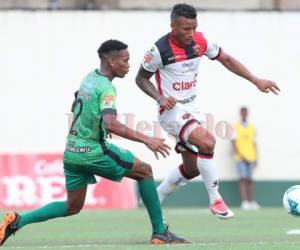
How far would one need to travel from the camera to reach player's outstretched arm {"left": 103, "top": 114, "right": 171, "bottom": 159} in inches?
410

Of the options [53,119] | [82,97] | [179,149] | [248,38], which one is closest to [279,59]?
[248,38]

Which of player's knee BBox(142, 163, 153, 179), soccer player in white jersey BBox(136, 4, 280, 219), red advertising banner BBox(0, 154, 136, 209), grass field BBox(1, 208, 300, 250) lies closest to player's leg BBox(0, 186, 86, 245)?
grass field BBox(1, 208, 300, 250)

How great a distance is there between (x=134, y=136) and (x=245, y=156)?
→ 12.5m

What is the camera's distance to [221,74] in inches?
917

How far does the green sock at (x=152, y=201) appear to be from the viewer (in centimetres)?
1150

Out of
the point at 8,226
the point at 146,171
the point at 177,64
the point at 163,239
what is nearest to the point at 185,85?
the point at 177,64

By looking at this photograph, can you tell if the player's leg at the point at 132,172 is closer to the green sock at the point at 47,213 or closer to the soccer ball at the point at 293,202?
the green sock at the point at 47,213

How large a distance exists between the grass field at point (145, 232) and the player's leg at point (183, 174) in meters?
0.63

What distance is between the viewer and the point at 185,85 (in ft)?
42.5

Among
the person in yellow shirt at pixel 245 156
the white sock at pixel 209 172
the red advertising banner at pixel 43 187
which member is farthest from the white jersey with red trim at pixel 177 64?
A: the person in yellow shirt at pixel 245 156

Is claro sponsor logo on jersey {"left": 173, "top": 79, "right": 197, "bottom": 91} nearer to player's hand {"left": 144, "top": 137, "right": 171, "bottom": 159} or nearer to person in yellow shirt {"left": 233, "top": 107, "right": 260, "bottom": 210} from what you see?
player's hand {"left": 144, "top": 137, "right": 171, "bottom": 159}

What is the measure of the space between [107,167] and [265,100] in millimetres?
12527

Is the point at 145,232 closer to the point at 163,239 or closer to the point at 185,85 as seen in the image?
the point at 185,85

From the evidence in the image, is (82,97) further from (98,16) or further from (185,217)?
(98,16)
